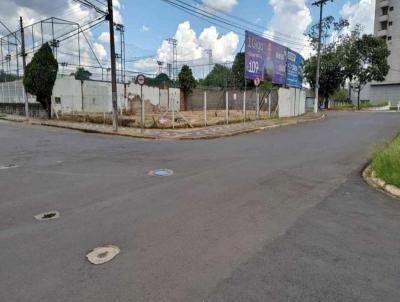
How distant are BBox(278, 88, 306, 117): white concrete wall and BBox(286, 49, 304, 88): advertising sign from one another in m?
1.69

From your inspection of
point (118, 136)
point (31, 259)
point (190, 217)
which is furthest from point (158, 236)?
point (118, 136)

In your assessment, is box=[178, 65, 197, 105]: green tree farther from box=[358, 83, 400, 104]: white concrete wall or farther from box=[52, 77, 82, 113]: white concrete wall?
box=[358, 83, 400, 104]: white concrete wall

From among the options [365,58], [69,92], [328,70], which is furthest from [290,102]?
[365,58]

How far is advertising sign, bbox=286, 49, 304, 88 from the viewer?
33094 mm

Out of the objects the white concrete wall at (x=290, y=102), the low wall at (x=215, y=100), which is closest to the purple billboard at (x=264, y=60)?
the white concrete wall at (x=290, y=102)

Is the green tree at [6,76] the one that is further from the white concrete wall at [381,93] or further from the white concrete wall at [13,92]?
the white concrete wall at [381,93]

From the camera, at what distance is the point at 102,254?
12.9 feet

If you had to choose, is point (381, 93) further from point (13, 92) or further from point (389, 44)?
point (13, 92)

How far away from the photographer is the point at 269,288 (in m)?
3.23

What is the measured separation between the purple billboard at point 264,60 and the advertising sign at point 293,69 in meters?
1.24

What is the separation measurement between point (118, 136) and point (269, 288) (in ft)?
49.1

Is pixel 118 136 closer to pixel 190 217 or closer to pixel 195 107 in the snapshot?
pixel 190 217

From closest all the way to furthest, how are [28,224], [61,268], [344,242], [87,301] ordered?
[87,301], [61,268], [344,242], [28,224]

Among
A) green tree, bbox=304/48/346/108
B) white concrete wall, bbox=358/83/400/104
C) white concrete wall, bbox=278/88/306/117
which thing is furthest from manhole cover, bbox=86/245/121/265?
white concrete wall, bbox=358/83/400/104
